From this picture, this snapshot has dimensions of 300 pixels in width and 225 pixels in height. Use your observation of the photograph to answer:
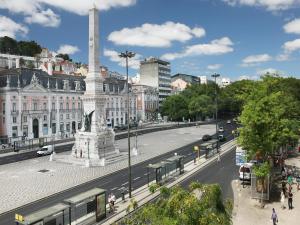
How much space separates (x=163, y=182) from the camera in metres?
34.6

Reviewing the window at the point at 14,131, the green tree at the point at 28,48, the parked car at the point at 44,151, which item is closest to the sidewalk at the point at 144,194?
the parked car at the point at 44,151

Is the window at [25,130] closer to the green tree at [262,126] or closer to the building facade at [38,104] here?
the building facade at [38,104]

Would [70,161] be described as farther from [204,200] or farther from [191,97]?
[191,97]

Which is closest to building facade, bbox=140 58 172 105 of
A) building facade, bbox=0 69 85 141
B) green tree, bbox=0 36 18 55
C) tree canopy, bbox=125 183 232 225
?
green tree, bbox=0 36 18 55

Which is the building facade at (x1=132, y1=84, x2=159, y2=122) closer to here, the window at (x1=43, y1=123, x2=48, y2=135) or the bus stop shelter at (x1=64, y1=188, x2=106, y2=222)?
the window at (x1=43, y1=123, x2=48, y2=135)

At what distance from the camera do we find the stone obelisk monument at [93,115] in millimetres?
48531

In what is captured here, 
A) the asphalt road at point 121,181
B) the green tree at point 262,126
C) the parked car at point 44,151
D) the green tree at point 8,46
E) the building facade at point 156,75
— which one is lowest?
the asphalt road at point 121,181

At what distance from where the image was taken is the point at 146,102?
13250cm

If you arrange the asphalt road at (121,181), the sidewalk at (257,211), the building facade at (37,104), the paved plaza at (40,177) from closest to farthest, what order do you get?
1. the sidewalk at (257,211)
2. the asphalt road at (121,181)
3. the paved plaza at (40,177)
4. the building facade at (37,104)

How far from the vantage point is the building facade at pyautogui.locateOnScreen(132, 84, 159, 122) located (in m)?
129

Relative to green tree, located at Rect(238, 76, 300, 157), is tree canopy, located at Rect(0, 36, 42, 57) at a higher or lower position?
higher

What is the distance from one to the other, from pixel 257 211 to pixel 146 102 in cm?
10755

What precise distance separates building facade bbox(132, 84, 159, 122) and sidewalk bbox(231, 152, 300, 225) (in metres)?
98.1

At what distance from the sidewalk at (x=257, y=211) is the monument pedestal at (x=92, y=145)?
2297 cm
